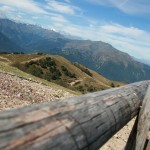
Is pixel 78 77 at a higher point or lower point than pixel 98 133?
lower

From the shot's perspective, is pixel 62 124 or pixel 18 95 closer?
pixel 62 124

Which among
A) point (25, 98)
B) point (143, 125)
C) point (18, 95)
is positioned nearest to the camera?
point (143, 125)

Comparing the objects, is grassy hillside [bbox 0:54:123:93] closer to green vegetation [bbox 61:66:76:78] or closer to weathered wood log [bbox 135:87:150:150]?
green vegetation [bbox 61:66:76:78]

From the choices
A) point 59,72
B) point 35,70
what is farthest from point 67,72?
point 35,70

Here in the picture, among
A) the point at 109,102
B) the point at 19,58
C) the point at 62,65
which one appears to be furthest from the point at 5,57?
the point at 109,102

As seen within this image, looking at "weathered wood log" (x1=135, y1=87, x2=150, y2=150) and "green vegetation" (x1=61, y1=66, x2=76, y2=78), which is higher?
"weathered wood log" (x1=135, y1=87, x2=150, y2=150)

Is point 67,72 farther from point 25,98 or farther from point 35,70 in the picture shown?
point 25,98

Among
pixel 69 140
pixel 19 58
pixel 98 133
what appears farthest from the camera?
pixel 19 58

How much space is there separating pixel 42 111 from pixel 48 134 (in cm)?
23

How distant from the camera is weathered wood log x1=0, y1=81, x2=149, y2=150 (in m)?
2.02

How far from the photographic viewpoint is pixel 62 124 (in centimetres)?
246

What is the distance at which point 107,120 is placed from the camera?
3289mm

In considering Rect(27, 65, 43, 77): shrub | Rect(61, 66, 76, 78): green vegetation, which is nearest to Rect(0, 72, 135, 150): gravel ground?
Rect(27, 65, 43, 77): shrub

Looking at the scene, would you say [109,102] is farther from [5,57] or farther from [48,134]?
[5,57]
